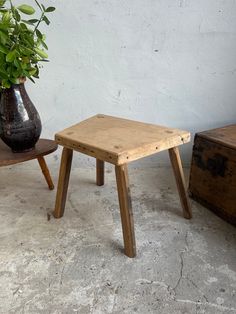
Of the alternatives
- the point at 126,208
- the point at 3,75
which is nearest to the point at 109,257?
the point at 126,208

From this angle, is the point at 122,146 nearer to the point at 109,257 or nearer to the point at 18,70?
the point at 109,257

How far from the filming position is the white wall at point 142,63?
1263mm

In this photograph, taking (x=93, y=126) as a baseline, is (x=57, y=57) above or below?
above

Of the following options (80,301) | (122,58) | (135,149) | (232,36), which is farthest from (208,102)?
(80,301)

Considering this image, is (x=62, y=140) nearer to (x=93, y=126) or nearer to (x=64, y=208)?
(x=93, y=126)

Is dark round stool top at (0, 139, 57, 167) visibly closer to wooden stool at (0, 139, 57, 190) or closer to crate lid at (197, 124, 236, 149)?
wooden stool at (0, 139, 57, 190)

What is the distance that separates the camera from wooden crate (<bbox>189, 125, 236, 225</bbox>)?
3.42 feet

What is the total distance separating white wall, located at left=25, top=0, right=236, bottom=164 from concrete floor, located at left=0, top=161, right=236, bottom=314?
0.40 metres

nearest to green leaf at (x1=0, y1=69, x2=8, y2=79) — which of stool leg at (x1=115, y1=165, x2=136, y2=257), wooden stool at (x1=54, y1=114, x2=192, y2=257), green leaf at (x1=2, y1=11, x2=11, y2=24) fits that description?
green leaf at (x1=2, y1=11, x2=11, y2=24)

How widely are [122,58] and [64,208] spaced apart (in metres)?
0.72

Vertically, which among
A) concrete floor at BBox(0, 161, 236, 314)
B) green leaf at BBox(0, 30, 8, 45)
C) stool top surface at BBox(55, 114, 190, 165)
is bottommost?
concrete floor at BBox(0, 161, 236, 314)

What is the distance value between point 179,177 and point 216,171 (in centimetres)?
15

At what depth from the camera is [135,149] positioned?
0.88 m

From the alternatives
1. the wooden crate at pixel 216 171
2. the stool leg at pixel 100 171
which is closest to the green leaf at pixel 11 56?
the stool leg at pixel 100 171
